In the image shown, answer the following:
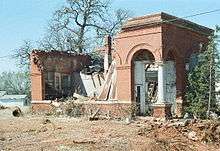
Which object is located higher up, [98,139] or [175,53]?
[175,53]

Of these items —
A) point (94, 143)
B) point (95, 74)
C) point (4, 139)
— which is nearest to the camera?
point (94, 143)

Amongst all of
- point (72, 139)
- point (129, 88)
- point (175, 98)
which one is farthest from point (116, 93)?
point (72, 139)

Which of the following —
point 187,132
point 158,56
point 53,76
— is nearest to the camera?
point 187,132

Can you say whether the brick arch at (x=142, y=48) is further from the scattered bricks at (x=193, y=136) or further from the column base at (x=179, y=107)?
the scattered bricks at (x=193, y=136)

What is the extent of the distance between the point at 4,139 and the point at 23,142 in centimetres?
146

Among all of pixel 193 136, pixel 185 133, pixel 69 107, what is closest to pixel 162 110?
pixel 69 107

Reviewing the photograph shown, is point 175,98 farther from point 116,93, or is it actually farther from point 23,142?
point 23,142

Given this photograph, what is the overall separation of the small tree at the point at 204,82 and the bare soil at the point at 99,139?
5.52 meters

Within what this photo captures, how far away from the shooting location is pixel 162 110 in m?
26.3

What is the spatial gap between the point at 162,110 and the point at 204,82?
3.10 m

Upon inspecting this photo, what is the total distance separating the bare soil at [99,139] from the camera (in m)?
16.6

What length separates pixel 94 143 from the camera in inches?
675

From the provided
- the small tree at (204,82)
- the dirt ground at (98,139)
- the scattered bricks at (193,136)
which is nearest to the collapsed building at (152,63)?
the small tree at (204,82)

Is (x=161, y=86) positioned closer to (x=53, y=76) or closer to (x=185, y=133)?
(x=185, y=133)
